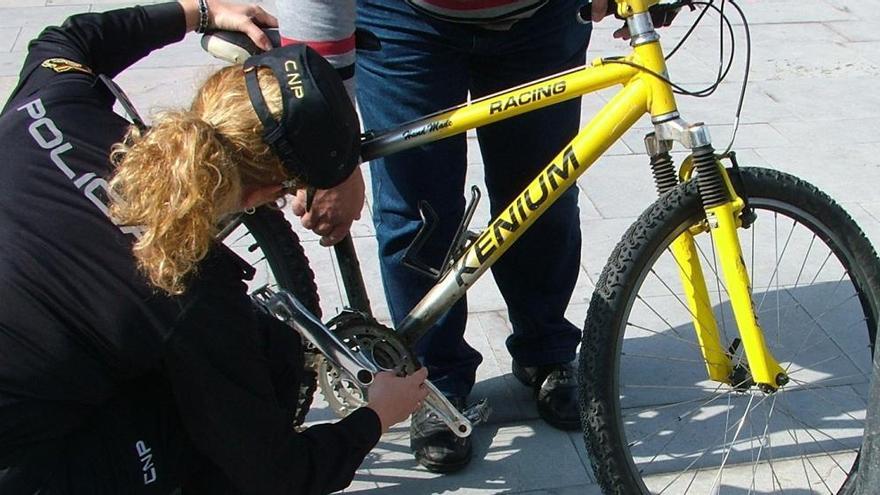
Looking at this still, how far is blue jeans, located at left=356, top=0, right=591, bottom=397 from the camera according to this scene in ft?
8.50

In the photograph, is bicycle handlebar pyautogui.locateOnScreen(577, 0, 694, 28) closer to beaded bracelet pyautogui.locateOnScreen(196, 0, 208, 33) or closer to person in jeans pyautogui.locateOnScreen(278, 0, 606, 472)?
person in jeans pyautogui.locateOnScreen(278, 0, 606, 472)

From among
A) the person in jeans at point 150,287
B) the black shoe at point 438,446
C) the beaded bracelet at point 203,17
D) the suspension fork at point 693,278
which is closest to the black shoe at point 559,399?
the black shoe at point 438,446

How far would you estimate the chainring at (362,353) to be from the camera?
253 cm

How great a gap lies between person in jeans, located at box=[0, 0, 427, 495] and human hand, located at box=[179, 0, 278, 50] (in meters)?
0.45

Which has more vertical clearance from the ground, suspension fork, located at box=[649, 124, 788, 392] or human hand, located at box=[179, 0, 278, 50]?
human hand, located at box=[179, 0, 278, 50]

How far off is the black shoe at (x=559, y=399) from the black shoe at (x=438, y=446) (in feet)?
0.89

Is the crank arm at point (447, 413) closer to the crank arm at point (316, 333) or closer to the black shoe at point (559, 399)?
the crank arm at point (316, 333)

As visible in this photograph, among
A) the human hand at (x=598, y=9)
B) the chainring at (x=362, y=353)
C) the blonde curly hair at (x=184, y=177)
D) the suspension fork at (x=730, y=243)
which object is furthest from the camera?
the chainring at (x=362, y=353)

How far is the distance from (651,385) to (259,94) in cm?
164

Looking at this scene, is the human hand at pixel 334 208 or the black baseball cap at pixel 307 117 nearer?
the black baseball cap at pixel 307 117

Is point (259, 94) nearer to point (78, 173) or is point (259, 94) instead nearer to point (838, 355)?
point (78, 173)

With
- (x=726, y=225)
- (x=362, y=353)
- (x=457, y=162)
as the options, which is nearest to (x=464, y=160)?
(x=457, y=162)

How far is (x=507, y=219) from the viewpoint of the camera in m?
2.41

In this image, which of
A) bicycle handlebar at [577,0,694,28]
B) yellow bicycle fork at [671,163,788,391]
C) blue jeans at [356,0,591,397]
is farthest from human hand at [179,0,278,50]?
yellow bicycle fork at [671,163,788,391]
